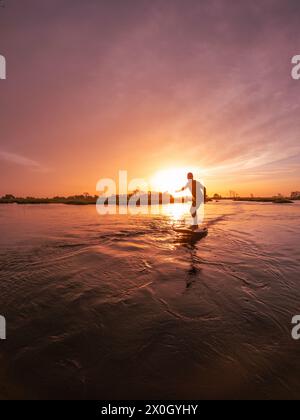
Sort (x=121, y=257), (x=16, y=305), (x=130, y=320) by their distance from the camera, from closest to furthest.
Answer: (x=130, y=320) < (x=16, y=305) < (x=121, y=257)

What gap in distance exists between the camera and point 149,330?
10.3 feet

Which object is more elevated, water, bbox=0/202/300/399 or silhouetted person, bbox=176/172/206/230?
silhouetted person, bbox=176/172/206/230

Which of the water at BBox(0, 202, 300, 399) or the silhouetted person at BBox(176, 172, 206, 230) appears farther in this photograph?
the silhouetted person at BBox(176, 172, 206, 230)

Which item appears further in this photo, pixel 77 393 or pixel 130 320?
pixel 130 320

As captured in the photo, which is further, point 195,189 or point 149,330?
point 195,189

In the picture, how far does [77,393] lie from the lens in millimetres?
2133

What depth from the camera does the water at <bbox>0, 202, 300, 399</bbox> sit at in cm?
224

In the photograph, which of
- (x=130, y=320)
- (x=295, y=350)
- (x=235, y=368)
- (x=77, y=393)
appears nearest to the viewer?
(x=77, y=393)

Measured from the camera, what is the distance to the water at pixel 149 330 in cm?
224

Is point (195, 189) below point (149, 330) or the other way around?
the other way around
